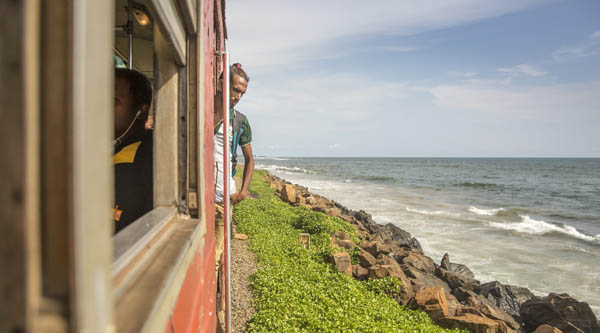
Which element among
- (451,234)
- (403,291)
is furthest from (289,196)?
(403,291)

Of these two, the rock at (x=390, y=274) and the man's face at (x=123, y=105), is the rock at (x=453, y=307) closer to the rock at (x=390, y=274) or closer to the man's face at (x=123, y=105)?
the rock at (x=390, y=274)

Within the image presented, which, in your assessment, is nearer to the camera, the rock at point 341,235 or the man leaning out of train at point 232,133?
the man leaning out of train at point 232,133

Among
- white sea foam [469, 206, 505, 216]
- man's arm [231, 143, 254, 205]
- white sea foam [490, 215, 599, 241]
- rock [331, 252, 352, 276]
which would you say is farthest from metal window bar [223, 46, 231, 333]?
white sea foam [469, 206, 505, 216]

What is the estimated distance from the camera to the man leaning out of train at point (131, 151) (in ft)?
6.58

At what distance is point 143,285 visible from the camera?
1.05 m

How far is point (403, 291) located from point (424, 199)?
18.0 m

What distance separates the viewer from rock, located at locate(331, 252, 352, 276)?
271 inches

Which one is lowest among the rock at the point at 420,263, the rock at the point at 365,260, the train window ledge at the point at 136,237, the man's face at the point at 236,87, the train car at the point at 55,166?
the rock at the point at 420,263

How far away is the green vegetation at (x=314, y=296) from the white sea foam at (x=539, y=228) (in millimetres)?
10105

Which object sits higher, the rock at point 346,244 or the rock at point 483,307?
the rock at point 346,244

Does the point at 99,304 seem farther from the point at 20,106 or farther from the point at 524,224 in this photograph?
the point at 524,224

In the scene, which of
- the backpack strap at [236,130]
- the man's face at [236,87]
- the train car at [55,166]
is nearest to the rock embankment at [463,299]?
the backpack strap at [236,130]

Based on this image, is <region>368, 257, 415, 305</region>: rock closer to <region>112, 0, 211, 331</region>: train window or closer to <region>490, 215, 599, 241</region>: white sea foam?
<region>112, 0, 211, 331</region>: train window

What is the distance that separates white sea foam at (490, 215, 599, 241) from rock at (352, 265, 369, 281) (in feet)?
33.9
